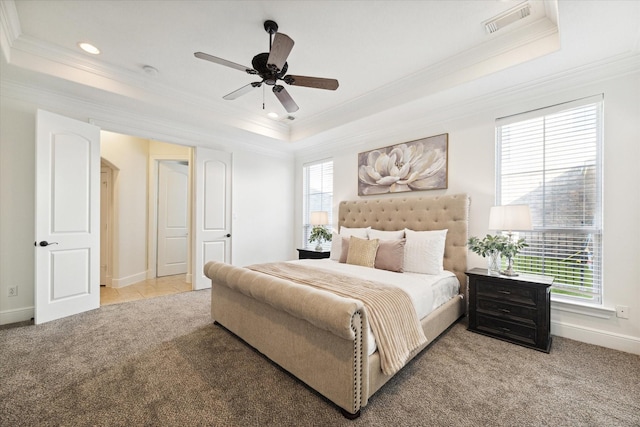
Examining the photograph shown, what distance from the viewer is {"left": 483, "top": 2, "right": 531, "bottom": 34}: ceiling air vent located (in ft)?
7.13

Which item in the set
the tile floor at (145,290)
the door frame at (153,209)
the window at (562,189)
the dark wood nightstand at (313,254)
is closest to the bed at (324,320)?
the window at (562,189)

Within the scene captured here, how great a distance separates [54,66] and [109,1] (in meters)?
1.31

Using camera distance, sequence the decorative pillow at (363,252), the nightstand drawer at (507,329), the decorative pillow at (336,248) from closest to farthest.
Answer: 1. the nightstand drawer at (507,329)
2. the decorative pillow at (363,252)
3. the decorative pillow at (336,248)

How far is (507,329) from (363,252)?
158 cm

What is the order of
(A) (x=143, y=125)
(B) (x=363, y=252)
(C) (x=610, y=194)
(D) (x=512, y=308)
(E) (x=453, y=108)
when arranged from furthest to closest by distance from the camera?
(A) (x=143, y=125), (E) (x=453, y=108), (B) (x=363, y=252), (D) (x=512, y=308), (C) (x=610, y=194)

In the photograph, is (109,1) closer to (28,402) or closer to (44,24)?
(44,24)

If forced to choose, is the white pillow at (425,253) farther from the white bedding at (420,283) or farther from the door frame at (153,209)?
the door frame at (153,209)

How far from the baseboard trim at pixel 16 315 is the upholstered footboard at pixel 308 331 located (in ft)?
8.40

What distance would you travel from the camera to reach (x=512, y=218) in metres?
2.60

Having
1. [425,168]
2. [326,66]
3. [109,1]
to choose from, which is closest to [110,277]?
[109,1]

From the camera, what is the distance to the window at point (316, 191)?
5.10 metres

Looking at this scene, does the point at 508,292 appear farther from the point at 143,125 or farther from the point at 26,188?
the point at 26,188

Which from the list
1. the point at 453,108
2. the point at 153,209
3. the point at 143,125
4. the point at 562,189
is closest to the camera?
the point at 562,189

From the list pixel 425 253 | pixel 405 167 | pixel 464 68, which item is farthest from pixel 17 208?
pixel 464 68
